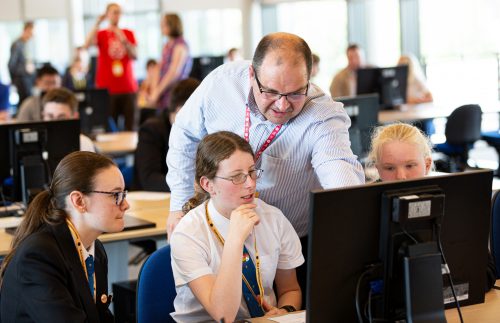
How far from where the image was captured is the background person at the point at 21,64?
1291 centimetres

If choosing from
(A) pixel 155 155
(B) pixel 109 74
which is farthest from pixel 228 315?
(B) pixel 109 74

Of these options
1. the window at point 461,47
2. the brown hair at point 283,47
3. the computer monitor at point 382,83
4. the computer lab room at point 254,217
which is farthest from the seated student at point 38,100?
the window at point 461,47

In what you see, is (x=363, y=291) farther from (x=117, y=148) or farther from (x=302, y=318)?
(x=117, y=148)

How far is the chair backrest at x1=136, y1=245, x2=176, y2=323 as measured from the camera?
99.2 inches

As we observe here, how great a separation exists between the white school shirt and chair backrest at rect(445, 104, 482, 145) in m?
5.00

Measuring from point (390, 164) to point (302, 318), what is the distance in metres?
0.82

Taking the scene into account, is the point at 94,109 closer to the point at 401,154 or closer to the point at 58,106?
the point at 58,106

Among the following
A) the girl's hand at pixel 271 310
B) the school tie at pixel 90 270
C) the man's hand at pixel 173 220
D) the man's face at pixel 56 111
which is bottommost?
the girl's hand at pixel 271 310

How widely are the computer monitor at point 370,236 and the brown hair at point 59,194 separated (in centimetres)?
85

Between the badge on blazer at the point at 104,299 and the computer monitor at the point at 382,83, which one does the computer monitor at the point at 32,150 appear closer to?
the badge on blazer at the point at 104,299

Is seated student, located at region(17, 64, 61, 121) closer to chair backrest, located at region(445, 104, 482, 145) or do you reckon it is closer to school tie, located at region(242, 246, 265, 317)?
chair backrest, located at region(445, 104, 482, 145)

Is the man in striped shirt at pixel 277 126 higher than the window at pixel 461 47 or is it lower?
lower

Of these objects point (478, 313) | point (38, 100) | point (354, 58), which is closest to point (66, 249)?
point (478, 313)

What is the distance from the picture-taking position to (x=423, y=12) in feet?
38.2
